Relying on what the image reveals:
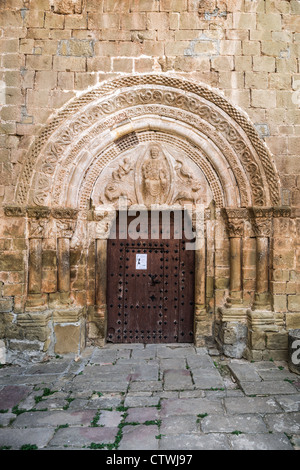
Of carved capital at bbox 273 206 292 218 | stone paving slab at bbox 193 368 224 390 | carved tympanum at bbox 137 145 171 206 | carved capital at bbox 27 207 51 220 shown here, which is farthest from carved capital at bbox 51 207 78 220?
carved capital at bbox 273 206 292 218

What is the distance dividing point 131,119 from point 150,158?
691 mm

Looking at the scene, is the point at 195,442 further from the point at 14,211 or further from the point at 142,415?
the point at 14,211

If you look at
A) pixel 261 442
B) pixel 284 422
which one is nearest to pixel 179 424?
pixel 261 442

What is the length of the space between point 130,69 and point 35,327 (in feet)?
13.8

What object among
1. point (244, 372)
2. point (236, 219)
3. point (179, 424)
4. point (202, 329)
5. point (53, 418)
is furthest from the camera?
point (202, 329)

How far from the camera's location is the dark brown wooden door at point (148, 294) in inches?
216

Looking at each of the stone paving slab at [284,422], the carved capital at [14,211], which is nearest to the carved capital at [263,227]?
the stone paving slab at [284,422]

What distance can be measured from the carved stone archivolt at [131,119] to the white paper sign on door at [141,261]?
1.72 metres

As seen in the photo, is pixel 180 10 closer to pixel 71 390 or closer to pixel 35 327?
pixel 35 327

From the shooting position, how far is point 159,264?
218 inches

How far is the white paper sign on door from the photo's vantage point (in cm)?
554

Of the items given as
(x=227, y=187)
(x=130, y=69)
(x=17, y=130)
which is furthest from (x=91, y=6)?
(x=227, y=187)

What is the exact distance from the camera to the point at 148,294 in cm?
550

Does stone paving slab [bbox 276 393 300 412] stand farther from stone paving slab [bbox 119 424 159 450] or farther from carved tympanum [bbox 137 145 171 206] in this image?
carved tympanum [bbox 137 145 171 206]
